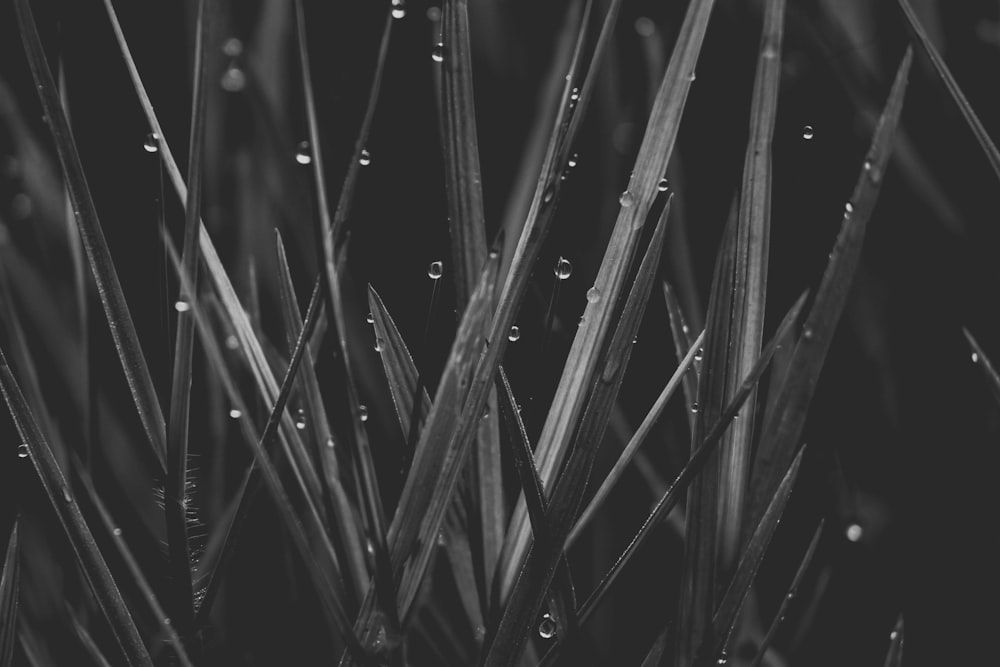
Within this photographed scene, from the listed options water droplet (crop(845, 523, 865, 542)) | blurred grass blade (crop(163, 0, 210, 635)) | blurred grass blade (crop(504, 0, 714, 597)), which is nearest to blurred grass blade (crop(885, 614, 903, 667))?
water droplet (crop(845, 523, 865, 542))

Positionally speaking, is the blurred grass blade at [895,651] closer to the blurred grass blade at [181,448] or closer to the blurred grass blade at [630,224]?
the blurred grass blade at [630,224]

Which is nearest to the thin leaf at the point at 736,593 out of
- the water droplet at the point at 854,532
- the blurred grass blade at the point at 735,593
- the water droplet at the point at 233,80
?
the blurred grass blade at the point at 735,593

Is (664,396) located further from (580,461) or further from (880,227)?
(880,227)

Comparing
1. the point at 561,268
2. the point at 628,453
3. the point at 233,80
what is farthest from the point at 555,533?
the point at 233,80

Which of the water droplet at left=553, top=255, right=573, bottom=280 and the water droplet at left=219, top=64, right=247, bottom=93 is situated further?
the water droplet at left=219, top=64, right=247, bottom=93

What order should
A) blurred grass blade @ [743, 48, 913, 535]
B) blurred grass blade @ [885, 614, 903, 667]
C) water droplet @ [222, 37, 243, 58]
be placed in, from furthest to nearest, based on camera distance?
water droplet @ [222, 37, 243, 58] < blurred grass blade @ [885, 614, 903, 667] < blurred grass blade @ [743, 48, 913, 535]

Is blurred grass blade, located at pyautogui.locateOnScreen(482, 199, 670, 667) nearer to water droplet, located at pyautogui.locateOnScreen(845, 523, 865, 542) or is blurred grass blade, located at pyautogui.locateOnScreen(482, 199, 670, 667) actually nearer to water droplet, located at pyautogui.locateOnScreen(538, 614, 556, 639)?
water droplet, located at pyautogui.locateOnScreen(538, 614, 556, 639)
